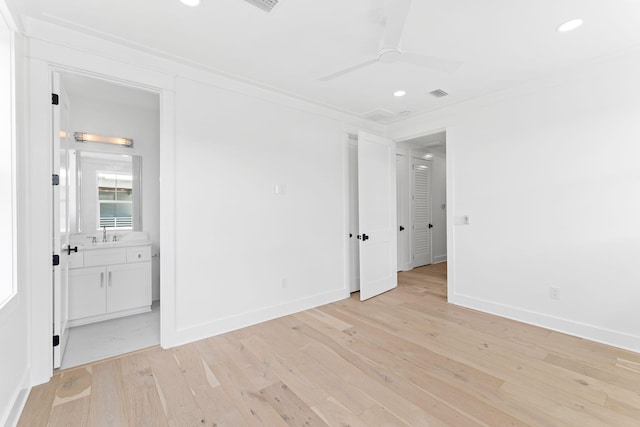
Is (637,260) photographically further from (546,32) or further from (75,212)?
(75,212)

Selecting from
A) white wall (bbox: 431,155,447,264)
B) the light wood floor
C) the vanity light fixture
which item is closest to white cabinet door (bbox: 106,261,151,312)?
the light wood floor

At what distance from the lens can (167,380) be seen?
7.02 ft

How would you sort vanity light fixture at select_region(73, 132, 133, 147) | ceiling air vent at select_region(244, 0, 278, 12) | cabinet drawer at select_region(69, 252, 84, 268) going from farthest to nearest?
vanity light fixture at select_region(73, 132, 133, 147), cabinet drawer at select_region(69, 252, 84, 268), ceiling air vent at select_region(244, 0, 278, 12)

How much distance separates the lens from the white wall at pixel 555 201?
103 inches

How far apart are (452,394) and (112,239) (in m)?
4.09

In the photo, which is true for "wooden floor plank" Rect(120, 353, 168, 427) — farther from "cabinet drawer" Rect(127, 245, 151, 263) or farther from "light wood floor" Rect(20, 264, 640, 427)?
"cabinet drawer" Rect(127, 245, 151, 263)

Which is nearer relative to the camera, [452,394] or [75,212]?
[452,394]

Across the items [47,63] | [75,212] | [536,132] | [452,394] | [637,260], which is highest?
[47,63]

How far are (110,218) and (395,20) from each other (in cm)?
401

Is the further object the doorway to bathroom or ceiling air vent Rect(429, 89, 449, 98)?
ceiling air vent Rect(429, 89, 449, 98)

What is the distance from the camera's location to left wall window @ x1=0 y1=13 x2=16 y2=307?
5.83 feet

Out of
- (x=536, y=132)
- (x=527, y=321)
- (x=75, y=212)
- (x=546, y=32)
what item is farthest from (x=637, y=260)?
(x=75, y=212)

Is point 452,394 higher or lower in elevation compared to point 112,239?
lower

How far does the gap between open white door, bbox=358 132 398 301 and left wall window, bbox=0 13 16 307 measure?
3.33 metres
